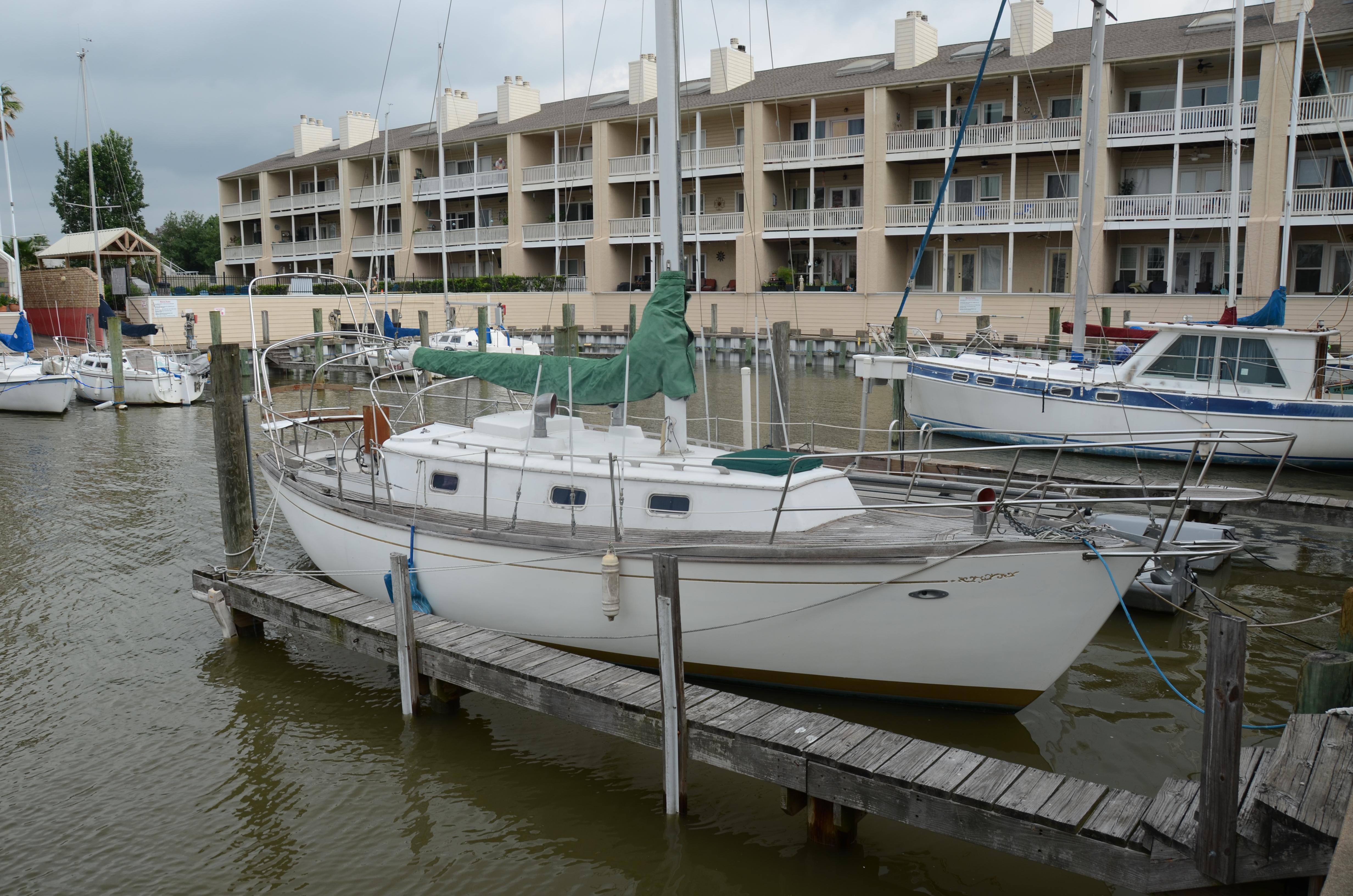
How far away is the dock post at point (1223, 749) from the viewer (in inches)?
205

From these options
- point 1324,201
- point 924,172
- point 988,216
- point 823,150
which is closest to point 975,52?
point 924,172

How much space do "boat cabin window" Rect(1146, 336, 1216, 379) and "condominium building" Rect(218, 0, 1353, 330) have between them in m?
4.38

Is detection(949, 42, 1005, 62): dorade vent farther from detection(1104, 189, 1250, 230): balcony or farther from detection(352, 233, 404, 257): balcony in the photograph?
detection(352, 233, 404, 257): balcony

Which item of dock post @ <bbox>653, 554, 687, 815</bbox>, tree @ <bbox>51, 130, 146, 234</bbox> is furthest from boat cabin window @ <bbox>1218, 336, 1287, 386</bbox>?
tree @ <bbox>51, 130, 146, 234</bbox>

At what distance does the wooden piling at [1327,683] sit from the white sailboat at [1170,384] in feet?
31.4

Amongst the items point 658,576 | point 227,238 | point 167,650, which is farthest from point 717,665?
point 227,238

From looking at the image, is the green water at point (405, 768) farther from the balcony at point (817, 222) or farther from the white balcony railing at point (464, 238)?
the white balcony railing at point (464, 238)

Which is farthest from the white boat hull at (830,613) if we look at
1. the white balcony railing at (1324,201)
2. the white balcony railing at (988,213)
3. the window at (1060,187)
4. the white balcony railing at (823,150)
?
the white balcony railing at (823,150)

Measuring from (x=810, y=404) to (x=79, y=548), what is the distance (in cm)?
1825

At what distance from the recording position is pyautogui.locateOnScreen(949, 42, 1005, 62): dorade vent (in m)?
38.4

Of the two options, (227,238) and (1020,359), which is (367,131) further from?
(1020,359)

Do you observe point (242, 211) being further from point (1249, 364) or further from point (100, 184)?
point (1249, 364)

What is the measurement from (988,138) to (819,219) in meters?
7.36

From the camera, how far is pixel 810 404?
2758 centimetres
